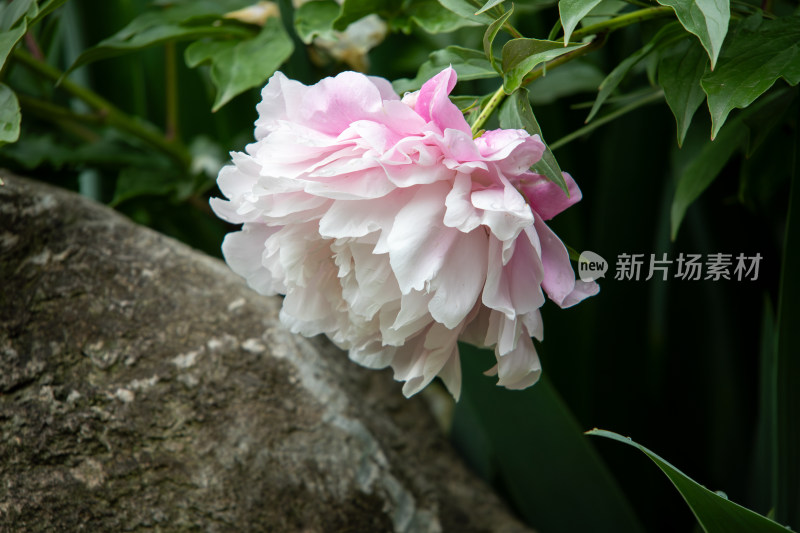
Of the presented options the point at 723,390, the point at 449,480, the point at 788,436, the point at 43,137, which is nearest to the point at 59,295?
the point at 43,137

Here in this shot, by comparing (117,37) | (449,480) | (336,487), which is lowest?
(449,480)

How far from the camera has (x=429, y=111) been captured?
295mm

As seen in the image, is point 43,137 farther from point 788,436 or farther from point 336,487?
point 788,436

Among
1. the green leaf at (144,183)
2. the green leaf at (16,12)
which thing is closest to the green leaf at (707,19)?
the green leaf at (16,12)

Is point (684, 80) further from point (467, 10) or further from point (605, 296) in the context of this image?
point (605, 296)

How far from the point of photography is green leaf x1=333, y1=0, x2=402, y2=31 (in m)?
0.43

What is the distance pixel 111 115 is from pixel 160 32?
194 mm

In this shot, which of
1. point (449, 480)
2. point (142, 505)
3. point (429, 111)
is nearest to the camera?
point (429, 111)

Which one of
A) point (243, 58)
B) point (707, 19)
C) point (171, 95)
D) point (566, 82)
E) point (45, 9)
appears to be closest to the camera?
point (707, 19)

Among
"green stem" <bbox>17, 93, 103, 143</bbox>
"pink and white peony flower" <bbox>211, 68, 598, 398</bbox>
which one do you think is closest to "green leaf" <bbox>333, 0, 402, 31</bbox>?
"pink and white peony flower" <bbox>211, 68, 598, 398</bbox>

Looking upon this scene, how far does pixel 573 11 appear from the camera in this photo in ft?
0.97

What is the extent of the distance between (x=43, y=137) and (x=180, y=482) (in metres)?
0.41

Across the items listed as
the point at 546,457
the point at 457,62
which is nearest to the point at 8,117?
the point at 457,62

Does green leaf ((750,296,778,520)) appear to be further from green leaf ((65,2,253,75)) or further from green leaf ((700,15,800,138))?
green leaf ((65,2,253,75))
